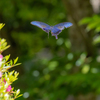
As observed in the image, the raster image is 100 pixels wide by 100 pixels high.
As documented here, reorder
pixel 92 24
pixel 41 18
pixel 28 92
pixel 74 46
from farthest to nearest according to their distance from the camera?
pixel 41 18 < pixel 74 46 < pixel 28 92 < pixel 92 24

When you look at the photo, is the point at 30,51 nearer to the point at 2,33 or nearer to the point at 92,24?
the point at 2,33

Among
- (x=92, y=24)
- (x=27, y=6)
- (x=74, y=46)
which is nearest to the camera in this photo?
(x=92, y=24)

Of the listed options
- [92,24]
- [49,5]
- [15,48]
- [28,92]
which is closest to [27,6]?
[49,5]

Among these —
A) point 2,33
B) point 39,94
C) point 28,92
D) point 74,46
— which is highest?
point 2,33

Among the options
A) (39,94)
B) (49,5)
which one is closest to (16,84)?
(39,94)

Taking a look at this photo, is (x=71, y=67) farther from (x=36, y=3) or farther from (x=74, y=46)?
(x=36, y=3)

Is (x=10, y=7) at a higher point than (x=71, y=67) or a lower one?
higher

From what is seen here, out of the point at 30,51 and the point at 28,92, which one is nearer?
the point at 28,92
